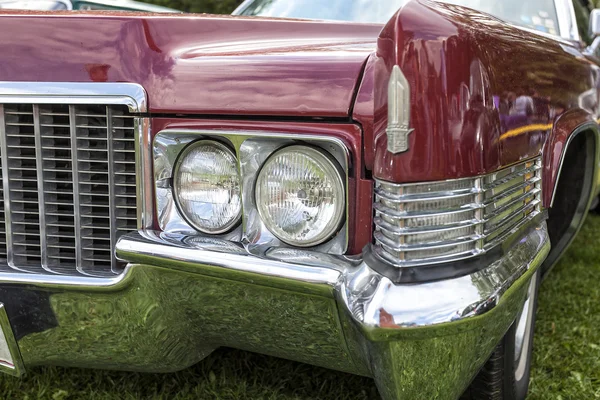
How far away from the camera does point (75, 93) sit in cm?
162

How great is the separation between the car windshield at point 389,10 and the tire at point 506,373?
1.16 m

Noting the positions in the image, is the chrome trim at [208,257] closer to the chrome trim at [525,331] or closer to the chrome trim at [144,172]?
the chrome trim at [144,172]

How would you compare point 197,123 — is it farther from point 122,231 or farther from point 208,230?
point 122,231

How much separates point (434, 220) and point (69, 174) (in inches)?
42.1

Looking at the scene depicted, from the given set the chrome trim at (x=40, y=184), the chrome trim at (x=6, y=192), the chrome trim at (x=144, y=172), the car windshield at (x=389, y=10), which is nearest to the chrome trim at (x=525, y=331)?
the car windshield at (x=389, y=10)

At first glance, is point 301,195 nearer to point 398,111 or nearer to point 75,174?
point 398,111

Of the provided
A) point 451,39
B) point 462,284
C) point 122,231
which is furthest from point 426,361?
point 122,231

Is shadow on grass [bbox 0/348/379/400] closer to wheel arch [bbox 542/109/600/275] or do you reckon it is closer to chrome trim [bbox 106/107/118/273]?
chrome trim [bbox 106/107/118/273]

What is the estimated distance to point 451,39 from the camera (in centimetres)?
128

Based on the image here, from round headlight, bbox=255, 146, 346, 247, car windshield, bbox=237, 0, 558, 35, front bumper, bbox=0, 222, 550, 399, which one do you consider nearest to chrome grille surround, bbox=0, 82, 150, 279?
front bumper, bbox=0, 222, 550, 399

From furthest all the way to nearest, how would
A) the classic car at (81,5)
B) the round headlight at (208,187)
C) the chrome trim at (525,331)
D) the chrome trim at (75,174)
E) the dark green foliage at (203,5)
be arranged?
the dark green foliage at (203,5)
the classic car at (81,5)
the chrome trim at (525,331)
the chrome trim at (75,174)
the round headlight at (208,187)

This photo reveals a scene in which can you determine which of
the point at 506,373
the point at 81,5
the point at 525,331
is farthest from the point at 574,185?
the point at 81,5

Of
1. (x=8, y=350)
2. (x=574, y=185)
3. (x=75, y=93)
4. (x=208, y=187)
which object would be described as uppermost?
(x=75, y=93)

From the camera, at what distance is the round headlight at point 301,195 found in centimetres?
143
